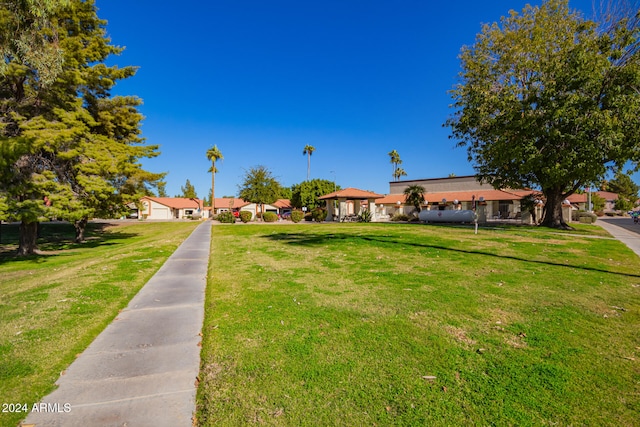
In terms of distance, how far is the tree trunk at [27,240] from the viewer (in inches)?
595

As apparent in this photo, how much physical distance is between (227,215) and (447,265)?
104 feet

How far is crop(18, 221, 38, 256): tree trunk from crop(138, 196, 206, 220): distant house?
52.1 metres

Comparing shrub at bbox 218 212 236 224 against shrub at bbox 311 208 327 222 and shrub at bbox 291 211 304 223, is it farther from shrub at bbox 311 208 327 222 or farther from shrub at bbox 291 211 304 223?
shrub at bbox 311 208 327 222

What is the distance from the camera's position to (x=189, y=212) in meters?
76.1

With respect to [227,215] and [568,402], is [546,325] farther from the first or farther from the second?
[227,215]

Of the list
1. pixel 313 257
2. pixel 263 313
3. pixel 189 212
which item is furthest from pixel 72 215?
pixel 189 212

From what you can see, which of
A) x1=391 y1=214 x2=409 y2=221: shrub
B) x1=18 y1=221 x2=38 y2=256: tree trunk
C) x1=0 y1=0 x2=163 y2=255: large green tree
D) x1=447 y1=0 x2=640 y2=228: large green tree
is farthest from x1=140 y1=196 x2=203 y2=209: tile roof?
x1=447 y1=0 x2=640 y2=228: large green tree

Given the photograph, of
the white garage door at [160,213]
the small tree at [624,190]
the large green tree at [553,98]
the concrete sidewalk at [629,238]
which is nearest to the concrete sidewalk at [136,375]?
the concrete sidewalk at [629,238]

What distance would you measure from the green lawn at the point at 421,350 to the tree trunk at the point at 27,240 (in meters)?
14.6

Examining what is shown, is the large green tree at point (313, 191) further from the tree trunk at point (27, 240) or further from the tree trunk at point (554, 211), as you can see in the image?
the tree trunk at point (27, 240)

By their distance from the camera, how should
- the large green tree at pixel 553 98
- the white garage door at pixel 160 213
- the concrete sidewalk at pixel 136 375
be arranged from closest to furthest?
the concrete sidewalk at pixel 136 375
the large green tree at pixel 553 98
the white garage door at pixel 160 213

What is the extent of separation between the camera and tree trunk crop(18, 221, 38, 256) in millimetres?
15125

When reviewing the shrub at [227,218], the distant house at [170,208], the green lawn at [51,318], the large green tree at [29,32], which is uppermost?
the large green tree at [29,32]

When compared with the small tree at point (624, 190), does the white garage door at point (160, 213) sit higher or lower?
lower
